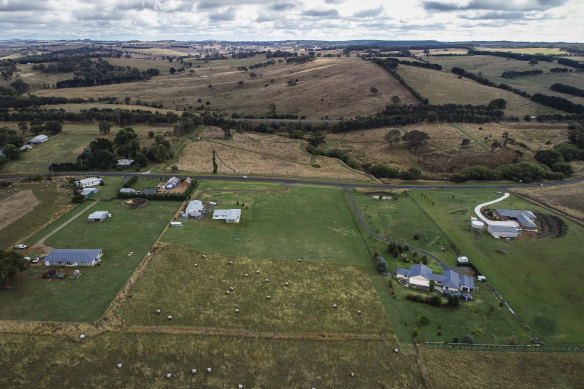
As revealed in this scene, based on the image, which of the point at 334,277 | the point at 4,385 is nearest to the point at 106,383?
the point at 4,385

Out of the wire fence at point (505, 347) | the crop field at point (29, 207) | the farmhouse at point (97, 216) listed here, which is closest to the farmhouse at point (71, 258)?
the crop field at point (29, 207)

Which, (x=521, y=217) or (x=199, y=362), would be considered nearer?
(x=199, y=362)

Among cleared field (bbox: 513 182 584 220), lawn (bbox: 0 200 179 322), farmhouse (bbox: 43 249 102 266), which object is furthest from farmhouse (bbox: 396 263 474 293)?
farmhouse (bbox: 43 249 102 266)

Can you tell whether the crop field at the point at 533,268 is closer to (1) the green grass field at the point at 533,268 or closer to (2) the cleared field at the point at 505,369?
(1) the green grass field at the point at 533,268

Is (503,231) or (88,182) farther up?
(88,182)

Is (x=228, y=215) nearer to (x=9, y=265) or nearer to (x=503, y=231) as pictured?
(x=9, y=265)

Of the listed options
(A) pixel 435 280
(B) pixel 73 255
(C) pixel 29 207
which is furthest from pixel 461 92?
(C) pixel 29 207
